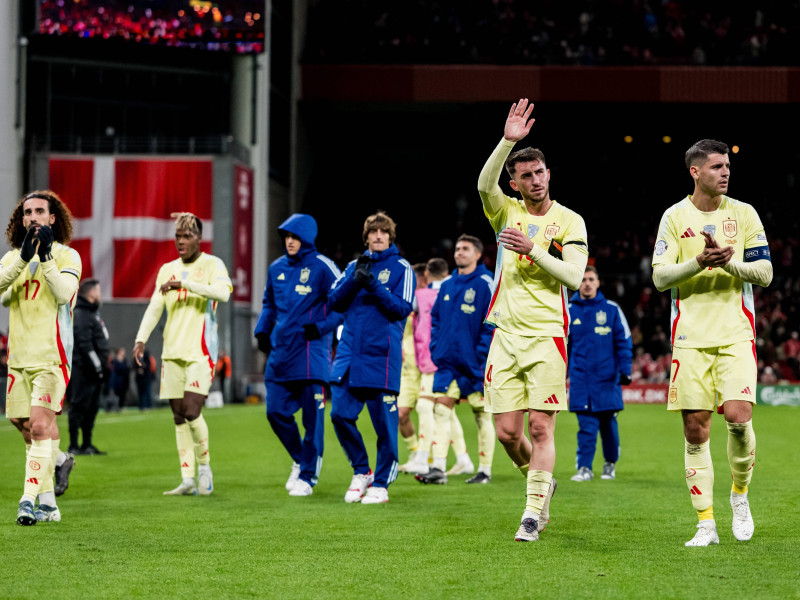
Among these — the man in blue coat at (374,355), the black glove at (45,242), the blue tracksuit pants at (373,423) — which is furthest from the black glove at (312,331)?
the black glove at (45,242)

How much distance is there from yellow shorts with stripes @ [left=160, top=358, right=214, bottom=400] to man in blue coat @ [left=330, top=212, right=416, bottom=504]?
48.8 inches

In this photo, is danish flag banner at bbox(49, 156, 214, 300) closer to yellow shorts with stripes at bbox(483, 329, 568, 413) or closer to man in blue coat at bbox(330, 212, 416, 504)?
man in blue coat at bbox(330, 212, 416, 504)

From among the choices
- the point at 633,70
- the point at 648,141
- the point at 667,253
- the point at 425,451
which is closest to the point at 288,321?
the point at 425,451

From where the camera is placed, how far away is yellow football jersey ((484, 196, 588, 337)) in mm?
7430

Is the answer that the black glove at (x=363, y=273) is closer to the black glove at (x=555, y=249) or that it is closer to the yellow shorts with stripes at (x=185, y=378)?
the yellow shorts with stripes at (x=185, y=378)

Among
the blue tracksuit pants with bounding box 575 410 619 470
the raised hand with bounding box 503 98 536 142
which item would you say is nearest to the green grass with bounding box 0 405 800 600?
the blue tracksuit pants with bounding box 575 410 619 470

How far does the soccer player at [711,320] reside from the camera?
273 inches

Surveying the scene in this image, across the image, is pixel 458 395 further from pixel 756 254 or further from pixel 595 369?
pixel 756 254

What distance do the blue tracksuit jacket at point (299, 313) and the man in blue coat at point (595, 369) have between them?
2.95 metres

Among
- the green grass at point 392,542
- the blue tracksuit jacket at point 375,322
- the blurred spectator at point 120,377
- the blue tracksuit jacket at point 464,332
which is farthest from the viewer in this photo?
the blurred spectator at point 120,377

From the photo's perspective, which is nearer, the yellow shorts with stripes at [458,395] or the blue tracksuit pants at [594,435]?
the yellow shorts with stripes at [458,395]

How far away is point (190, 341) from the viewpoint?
10.5 m

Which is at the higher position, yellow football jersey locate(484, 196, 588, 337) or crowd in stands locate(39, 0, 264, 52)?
crowd in stands locate(39, 0, 264, 52)

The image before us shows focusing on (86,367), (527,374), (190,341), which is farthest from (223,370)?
(527,374)
